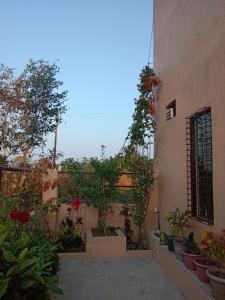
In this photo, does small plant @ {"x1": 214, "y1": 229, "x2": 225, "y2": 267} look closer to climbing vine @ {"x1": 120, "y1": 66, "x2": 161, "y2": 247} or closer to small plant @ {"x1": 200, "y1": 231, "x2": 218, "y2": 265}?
small plant @ {"x1": 200, "y1": 231, "x2": 218, "y2": 265}

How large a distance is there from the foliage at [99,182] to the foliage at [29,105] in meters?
3.37

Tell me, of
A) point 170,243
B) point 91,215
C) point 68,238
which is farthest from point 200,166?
point 68,238

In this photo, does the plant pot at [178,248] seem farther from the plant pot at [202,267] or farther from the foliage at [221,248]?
the foliage at [221,248]

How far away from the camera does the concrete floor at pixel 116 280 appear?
3730 mm

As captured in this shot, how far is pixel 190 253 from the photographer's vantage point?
3840 mm

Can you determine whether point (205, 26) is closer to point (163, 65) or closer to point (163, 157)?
point (163, 65)

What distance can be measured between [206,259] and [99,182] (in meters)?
2.91

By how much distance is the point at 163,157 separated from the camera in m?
6.18

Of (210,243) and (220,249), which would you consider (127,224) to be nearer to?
(210,243)

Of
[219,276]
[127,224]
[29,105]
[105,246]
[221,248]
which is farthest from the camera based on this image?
[29,105]

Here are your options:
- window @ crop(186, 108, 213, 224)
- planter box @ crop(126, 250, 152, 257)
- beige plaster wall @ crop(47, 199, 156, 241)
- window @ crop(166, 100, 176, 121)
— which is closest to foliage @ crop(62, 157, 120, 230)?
beige plaster wall @ crop(47, 199, 156, 241)

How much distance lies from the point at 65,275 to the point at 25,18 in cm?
570

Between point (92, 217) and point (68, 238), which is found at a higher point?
point (92, 217)

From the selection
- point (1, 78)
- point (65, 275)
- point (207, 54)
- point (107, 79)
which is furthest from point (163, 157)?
point (1, 78)
